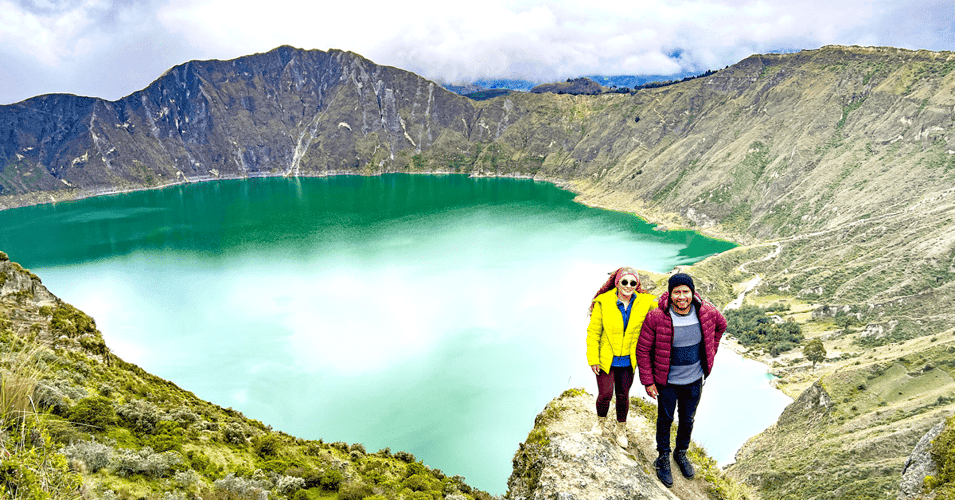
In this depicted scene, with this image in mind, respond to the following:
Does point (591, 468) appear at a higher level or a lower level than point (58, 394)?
lower

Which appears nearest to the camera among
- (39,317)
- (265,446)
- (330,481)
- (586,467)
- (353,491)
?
(586,467)

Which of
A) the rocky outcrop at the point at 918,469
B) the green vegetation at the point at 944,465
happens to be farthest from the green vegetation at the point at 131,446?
the green vegetation at the point at 944,465

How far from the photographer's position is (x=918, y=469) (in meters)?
8.09

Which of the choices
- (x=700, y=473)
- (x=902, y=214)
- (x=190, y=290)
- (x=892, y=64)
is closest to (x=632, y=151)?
(x=892, y=64)

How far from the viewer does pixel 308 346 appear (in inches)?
1599

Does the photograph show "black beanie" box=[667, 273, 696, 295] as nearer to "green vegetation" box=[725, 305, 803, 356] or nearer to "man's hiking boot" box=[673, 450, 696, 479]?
"man's hiking boot" box=[673, 450, 696, 479]

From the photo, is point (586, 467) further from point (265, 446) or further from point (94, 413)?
point (94, 413)

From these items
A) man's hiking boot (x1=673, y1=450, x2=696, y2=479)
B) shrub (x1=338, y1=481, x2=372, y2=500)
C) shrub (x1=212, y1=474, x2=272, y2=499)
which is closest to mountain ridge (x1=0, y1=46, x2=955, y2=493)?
man's hiking boot (x1=673, y1=450, x2=696, y2=479)

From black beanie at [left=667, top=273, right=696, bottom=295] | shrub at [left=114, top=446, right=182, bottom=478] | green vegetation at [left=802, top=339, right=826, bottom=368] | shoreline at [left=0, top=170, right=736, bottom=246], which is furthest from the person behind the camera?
shoreline at [left=0, top=170, right=736, bottom=246]

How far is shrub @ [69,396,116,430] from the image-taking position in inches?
378

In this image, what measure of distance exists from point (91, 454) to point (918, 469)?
540 inches

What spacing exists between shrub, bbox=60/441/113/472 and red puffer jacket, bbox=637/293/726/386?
8.79 meters

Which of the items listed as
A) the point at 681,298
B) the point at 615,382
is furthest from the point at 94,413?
the point at 681,298

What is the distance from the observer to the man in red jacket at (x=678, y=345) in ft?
22.8
